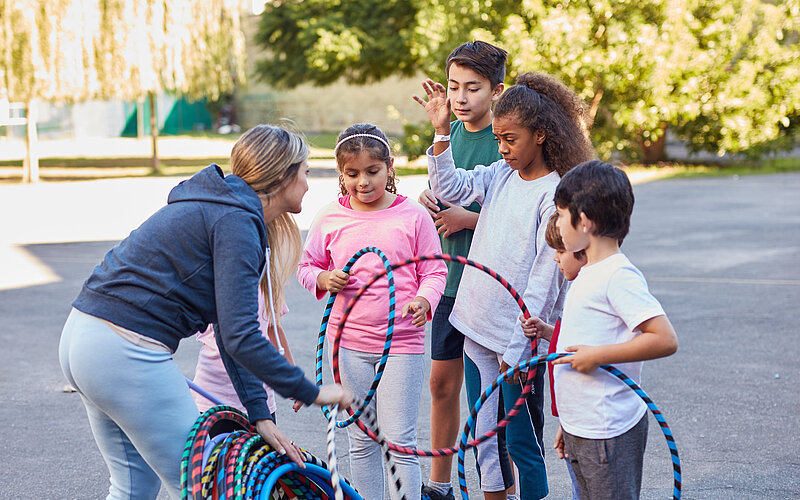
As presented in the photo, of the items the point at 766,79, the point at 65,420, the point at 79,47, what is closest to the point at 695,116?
the point at 766,79

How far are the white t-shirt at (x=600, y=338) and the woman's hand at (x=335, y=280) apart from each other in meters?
1.06

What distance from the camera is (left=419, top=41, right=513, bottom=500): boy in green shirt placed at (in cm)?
376

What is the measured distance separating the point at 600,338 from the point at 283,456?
3.83 ft

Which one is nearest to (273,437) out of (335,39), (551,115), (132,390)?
(132,390)

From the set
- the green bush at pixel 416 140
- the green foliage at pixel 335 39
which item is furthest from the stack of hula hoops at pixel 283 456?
the green foliage at pixel 335 39

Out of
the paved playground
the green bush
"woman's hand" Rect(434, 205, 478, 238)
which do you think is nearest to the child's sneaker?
the paved playground

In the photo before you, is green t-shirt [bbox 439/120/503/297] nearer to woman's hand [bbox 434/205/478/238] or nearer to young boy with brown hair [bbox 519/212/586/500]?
woman's hand [bbox 434/205/478/238]

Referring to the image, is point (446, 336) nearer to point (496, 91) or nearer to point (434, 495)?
point (434, 495)

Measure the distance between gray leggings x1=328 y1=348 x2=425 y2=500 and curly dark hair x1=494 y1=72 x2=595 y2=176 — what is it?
101 centimetres

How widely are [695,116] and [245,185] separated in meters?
18.8

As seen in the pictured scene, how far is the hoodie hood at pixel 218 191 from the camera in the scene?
2662 millimetres

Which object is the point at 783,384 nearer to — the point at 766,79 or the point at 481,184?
the point at 481,184

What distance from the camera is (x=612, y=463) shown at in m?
2.71

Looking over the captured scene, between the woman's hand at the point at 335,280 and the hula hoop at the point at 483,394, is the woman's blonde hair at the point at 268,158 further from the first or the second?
the woman's hand at the point at 335,280
